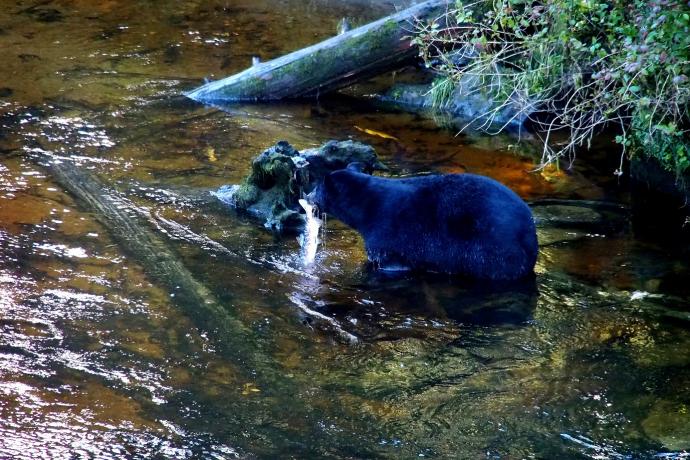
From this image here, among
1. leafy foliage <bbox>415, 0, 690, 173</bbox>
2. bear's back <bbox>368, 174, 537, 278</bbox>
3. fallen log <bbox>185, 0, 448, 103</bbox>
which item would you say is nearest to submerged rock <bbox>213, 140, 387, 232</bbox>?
bear's back <bbox>368, 174, 537, 278</bbox>

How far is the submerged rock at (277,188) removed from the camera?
891cm

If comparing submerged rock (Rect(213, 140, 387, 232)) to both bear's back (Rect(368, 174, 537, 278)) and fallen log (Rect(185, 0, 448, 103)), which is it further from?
fallen log (Rect(185, 0, 448, 103))

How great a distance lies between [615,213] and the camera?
30.6 feet

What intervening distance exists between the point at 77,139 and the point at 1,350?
4.94 metres

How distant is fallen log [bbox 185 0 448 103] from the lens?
39.6 feet

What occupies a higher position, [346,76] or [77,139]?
[346,76]

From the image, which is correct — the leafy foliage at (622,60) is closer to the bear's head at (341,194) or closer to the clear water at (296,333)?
the clear water at (296,333)

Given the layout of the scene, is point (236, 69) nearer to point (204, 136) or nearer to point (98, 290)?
point (204, 136)

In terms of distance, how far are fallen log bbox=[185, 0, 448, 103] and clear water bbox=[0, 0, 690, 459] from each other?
1359mm

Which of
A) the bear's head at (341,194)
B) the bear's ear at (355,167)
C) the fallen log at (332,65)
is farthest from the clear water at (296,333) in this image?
the fallen log at (332,65)

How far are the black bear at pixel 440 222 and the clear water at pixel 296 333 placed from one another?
0.23m

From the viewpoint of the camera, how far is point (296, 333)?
22.2ft

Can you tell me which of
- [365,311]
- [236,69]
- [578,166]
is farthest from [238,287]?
[236,69]

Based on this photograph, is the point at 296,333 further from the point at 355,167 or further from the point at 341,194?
the point at 355,167
